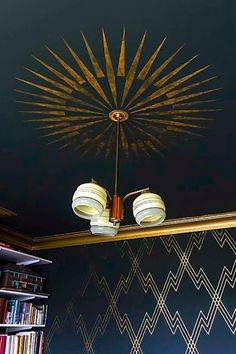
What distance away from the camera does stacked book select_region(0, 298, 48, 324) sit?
315 centimetres

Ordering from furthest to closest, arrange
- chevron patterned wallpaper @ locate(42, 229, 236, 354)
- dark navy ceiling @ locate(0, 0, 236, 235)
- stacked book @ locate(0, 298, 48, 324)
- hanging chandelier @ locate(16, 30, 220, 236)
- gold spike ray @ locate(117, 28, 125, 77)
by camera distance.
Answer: stacked book @ locate(0, 298, 48, 324), chevron patterned wallpaper @ locate(42, 229, 236, 354), hanging chandelier @ locate(16, 30, 220, 236), gold spike ray @ locate(117, 28, 125, 77), dark navy ceiling @ locate(0, 0, 236, 235)

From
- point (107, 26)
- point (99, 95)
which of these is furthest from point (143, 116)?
point (107, 26)

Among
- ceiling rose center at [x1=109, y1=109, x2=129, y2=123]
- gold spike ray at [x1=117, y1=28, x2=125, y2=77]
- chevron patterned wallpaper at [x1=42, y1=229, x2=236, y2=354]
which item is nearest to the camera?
gold spike ray at [x1=117, y1=28, x2=125, y2=77]

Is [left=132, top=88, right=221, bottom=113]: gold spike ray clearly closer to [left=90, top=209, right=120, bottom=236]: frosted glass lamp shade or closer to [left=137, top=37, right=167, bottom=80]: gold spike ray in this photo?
[left=137, top=37, right=167, bottom=80]: gold spike ray

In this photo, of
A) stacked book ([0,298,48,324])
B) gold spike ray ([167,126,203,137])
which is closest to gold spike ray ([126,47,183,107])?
gold spike ray ([167,126,203,137])

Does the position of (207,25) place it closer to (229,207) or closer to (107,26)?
(107,26)

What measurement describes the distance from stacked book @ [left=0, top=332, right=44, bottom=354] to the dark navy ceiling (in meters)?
1.07

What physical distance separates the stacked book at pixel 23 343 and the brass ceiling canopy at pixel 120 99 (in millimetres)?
2097

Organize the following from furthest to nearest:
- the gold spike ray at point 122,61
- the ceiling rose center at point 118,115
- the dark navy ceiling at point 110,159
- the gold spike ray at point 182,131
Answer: the gold spike ray at point 182,131 < the ceiling rose center at point 118,115 < the gold spike ray at point 122,61 < the dark navy ceiling at point 110,159

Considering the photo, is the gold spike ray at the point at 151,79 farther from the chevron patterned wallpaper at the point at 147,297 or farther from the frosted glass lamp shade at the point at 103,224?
the chevron patterned wallpaper at the point at 147,297

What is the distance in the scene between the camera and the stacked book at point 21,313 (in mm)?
3154

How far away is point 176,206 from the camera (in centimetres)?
307

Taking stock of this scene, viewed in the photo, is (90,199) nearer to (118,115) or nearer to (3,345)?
(118,115)

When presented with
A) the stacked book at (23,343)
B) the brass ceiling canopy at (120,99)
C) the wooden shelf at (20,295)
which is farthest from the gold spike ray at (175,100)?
the stacked book at (23,343)
